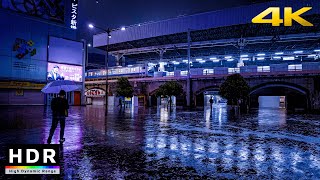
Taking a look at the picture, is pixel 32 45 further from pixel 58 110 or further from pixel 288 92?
pixel 288 92

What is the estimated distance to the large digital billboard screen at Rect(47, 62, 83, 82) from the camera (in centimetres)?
3666

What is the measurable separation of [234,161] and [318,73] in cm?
3471

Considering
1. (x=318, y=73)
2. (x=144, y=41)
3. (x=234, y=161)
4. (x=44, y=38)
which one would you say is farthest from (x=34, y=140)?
(x=144, y=41)

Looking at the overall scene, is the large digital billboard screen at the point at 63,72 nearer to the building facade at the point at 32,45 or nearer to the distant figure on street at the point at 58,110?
the building facade at the point at 32,45

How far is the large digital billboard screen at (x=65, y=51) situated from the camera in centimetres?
3669

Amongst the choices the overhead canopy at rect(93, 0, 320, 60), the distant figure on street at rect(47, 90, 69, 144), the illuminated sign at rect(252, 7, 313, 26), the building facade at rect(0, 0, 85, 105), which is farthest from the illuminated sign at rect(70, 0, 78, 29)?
the distant figure on street at rect(47, 90, 69, 144)

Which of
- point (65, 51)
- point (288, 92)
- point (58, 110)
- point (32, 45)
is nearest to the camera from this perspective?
point (58, 110)

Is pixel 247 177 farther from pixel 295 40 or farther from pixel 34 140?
pixel 295 40

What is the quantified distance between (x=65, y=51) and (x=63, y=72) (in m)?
3.60

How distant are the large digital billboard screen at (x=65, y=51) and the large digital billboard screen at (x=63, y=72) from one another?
0.81m

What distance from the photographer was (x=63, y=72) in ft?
125

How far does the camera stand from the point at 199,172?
4504 millimetres

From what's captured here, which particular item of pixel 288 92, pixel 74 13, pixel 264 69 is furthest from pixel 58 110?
pixel 288 92

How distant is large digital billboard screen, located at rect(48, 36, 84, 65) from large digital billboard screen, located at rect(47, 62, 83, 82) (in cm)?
81
